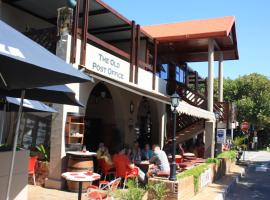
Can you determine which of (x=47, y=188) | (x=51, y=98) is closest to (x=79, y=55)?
(x=47, y=188)

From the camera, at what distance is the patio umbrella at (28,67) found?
3592 millimetres

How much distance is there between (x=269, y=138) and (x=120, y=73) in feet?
147

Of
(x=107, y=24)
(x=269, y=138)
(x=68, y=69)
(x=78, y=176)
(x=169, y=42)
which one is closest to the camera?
(x=68, y=69)

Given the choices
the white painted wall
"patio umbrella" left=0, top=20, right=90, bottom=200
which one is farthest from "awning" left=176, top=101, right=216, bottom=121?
"patio umbrella" left=0, top=20, right=90, bottom=200

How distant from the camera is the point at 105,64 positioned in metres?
13.2

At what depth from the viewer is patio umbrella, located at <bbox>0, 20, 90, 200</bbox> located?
3.59m

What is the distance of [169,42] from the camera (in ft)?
62.7

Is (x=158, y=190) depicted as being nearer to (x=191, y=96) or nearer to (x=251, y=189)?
(x=251, y=189)

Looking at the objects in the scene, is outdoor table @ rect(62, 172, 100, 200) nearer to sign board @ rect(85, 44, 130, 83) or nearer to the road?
sign board @ rect(85, 44, 130, 83)

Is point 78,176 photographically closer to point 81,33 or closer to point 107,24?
point 81,33

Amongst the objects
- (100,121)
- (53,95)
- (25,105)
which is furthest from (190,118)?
(53,95)

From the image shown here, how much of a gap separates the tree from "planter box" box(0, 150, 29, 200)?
42394 mm

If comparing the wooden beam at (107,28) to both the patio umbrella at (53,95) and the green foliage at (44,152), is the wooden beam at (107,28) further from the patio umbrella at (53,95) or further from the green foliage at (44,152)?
the patio umbrella at (53,95)

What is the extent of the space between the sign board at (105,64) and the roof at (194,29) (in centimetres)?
420
